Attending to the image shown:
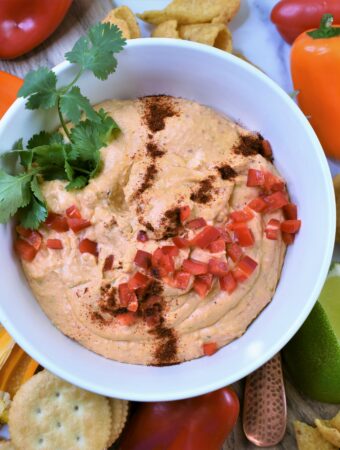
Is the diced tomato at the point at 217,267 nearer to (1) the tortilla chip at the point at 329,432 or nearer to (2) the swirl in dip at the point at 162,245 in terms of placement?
(2) the swirl in dip at the point at 162,245

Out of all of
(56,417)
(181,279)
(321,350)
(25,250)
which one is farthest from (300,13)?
(56,417)

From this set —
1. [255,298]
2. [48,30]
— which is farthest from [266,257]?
[48,30]

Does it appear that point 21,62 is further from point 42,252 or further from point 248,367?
point 248,367

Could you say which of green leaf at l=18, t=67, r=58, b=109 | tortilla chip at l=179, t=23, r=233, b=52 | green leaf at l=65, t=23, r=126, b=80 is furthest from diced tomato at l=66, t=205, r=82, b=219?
tortilla chip at l=179, t=23, r=233, b=52

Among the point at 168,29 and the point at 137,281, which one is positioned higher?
the point at 168,29

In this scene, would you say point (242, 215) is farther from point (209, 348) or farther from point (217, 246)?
point (209, 348)

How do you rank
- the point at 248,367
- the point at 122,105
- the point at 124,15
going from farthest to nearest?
1. the point at 124,15
2. the point at 122,105
3. the point at 248,367

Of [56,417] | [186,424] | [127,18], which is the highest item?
[127,18]
